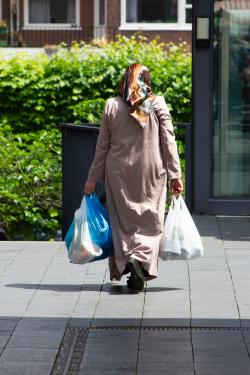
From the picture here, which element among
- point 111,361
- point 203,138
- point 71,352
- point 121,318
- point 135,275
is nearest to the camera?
point 111,361

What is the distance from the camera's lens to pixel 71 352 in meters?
6.46

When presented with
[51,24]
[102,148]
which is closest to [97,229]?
[102,148]

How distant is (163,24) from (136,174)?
24.3 meters

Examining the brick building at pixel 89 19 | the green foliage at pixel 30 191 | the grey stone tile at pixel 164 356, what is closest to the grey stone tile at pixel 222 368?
the grey stone tile at pixel 164 356

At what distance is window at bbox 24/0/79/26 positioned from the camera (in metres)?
34.7

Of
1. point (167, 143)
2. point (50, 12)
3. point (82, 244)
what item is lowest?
point (82, 244)

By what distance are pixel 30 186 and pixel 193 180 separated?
192cm

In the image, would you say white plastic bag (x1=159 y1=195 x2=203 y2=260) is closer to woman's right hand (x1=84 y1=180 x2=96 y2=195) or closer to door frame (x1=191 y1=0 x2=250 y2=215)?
woman's right hand (x1=84 y1=180 x2=96 y2=195)

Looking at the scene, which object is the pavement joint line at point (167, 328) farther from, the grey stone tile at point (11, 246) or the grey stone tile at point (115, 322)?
the grey stone tile at point (11, 246)

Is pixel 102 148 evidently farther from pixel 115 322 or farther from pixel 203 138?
pixel 203 138

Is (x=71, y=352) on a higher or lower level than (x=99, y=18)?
lower

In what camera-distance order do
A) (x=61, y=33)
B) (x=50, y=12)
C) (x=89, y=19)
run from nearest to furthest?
(x=89, y=19) < (x=61, y=33) < (x=50, y=12)

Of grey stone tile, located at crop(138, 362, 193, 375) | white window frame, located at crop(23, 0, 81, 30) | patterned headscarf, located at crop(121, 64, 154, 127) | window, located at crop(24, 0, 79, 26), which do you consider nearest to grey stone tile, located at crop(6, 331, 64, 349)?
grey stone tile, located at crop(138, 362, 193, 375)

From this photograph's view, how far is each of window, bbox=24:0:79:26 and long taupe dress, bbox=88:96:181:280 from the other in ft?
87.6
